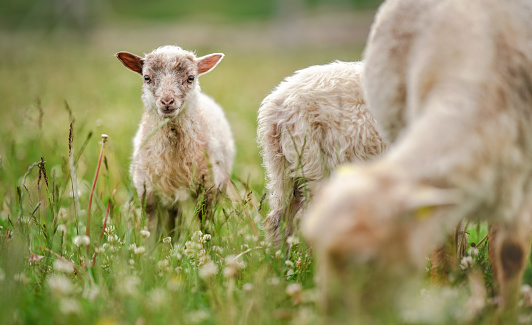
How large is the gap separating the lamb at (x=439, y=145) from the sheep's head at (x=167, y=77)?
1.78 m

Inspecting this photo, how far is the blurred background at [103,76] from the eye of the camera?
249 inches

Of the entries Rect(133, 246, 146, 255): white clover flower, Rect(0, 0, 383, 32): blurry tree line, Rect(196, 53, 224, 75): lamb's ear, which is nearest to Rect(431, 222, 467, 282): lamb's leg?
Rect(133, 246, 146, 255): white clover flower

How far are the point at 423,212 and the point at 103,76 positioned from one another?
490 inches

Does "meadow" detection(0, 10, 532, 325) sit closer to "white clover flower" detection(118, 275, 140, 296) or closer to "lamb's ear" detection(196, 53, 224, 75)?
"white clover flower" detection(118, 275, 140, 296)

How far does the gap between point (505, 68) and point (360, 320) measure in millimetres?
1274

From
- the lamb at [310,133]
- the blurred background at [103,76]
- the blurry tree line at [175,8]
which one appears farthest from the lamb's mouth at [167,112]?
the blurry tree line at [175,8]

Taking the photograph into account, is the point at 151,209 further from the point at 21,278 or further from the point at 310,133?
the point at 21,278

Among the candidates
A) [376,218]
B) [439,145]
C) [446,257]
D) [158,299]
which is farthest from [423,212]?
[446,257]

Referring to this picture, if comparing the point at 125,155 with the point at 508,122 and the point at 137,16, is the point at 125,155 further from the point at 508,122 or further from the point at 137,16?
the point at 137,16

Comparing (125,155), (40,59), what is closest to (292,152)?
(125,155)

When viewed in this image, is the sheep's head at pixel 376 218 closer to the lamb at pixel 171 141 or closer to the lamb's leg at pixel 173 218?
the lamb at pixel 171 141

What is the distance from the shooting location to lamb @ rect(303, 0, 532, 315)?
2.04 metres

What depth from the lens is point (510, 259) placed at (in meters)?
2.77

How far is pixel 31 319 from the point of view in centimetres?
275
